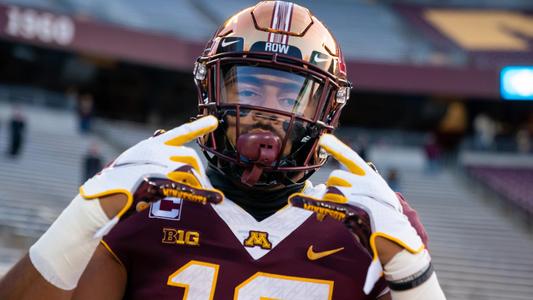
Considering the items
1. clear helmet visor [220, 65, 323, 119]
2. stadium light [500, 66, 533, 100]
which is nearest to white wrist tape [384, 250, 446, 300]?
clear helmet visor [220, 65, 323, 119]

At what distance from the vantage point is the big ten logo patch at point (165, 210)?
7.05 feet

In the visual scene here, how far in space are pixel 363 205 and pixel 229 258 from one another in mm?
429

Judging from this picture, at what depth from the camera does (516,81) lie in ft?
38.1

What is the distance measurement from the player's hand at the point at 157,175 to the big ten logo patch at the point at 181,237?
0.26 meters

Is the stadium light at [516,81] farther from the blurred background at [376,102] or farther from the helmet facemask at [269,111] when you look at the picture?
the helmet facemask at [269,111]

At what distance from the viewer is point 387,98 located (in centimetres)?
1977

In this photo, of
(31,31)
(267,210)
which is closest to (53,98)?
(31,31)

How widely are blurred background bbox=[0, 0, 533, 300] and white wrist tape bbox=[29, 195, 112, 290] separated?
28.1 ft

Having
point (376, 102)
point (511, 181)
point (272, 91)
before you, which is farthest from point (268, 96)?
point (376, 102)

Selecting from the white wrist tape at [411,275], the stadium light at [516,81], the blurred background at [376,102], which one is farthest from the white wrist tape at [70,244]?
the stadium light at [516,81]

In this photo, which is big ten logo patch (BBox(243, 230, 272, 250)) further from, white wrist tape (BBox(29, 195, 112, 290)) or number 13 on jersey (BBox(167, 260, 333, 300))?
white wrist tape (BBox(29, 195, 112, 290))

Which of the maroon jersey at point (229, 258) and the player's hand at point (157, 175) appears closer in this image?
the player's hand at point (157, 175)

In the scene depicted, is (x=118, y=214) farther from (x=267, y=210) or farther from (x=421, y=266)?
(x=421, y=266)

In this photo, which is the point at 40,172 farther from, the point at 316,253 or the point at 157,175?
the point at 157,175
